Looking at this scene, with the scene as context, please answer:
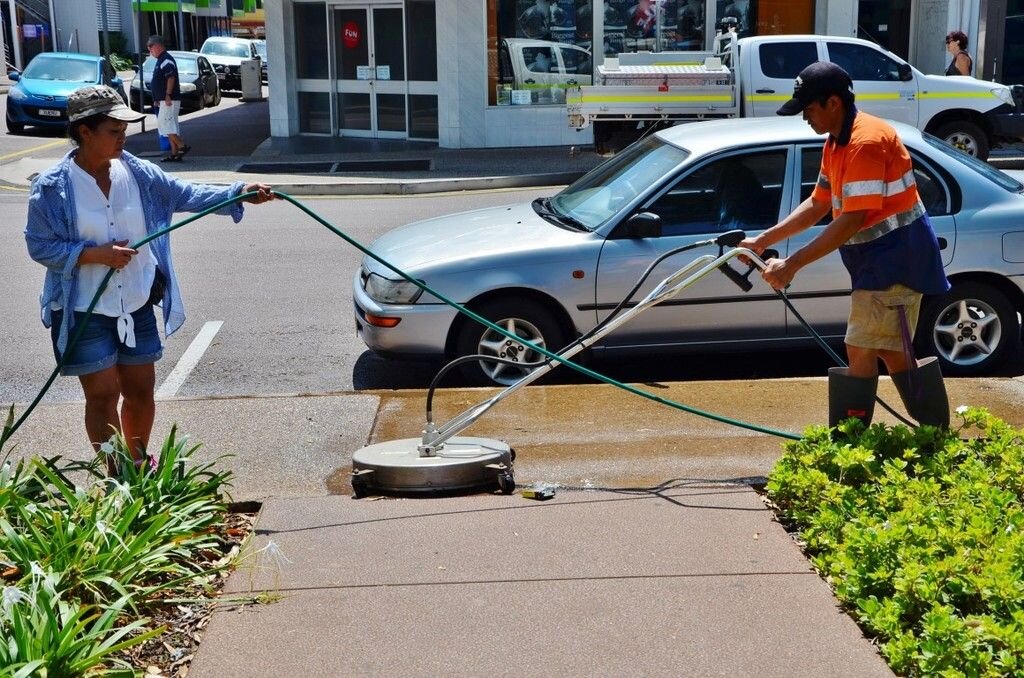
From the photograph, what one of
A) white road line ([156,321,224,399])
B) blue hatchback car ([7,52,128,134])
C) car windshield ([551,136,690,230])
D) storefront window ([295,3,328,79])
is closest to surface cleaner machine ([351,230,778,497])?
car windshield ([551,136,690,230])

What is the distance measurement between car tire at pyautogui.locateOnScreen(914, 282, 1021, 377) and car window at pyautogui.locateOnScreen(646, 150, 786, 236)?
1.13 meters

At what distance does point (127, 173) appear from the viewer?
515 cm

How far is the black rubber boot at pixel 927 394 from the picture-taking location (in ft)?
17.6

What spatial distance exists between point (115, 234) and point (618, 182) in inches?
142

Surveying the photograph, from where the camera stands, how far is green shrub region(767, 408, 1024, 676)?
3.73 m

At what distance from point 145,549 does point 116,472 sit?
31.5 inches

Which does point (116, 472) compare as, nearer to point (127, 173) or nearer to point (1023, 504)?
point (127, 173)

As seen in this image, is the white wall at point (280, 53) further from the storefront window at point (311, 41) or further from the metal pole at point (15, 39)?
the metal pole at point (15, 39)

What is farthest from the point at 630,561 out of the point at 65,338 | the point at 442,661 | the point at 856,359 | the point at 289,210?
the point at 289,210

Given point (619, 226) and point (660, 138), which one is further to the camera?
point (660, 138)

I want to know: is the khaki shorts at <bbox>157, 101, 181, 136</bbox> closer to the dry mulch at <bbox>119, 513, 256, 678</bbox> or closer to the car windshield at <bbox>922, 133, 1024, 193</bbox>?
the car windshield at <bbox>922, 133, 1024, 193</bbox>

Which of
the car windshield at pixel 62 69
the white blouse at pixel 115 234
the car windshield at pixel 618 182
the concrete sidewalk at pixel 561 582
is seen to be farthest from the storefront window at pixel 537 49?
the white blouse at pixel 115 234

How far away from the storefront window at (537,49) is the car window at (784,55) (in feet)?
15.1

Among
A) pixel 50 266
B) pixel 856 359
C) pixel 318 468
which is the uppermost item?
pixel 50 266
